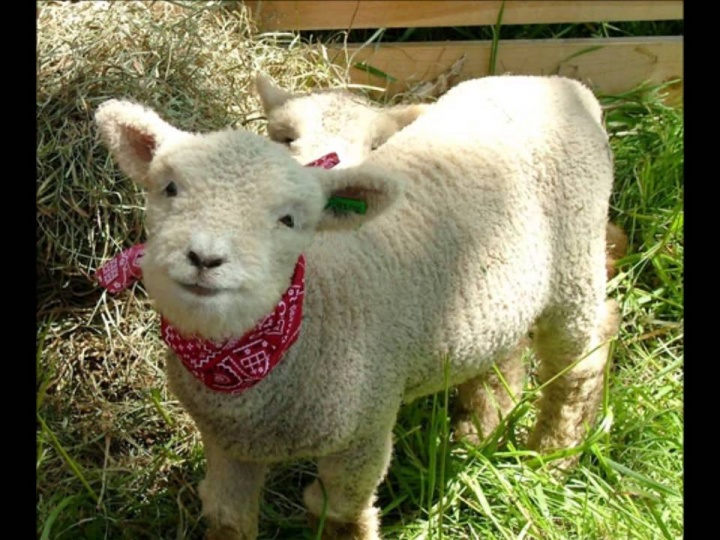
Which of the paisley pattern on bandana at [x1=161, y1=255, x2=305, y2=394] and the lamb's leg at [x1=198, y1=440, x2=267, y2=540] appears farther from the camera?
the lamb's leg at [x1=198, y1=440, x2=267, y2=540]

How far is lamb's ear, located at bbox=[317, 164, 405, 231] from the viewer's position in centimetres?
234

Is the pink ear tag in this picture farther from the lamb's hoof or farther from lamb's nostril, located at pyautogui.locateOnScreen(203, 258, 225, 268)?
the lamb's hoof

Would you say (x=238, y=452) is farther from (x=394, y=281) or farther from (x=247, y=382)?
(x=394, y=281)

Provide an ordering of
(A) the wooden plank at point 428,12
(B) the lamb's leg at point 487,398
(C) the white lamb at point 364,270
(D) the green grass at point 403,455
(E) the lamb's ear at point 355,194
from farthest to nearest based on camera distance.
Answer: (A) the wooden plank at point 428,12 < (B) the lamb's leg at point 487,398 < (D) the green grass at point 403,455 < (E) the lamb's ear at point 355,194 < (C) the white lamb at point 364,270

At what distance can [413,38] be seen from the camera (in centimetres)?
475

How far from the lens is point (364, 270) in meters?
2.63

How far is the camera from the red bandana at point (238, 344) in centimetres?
236

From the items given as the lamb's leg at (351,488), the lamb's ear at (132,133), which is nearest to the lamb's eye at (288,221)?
the lamb's ear at (132,133)

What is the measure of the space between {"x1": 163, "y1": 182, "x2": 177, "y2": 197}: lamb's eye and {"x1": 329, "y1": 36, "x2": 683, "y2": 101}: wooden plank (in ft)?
7.74

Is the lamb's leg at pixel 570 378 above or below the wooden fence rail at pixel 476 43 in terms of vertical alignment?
below

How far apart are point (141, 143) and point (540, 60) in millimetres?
2484

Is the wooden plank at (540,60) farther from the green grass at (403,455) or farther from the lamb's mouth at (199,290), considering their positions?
the lamb's mouth at (199,290)

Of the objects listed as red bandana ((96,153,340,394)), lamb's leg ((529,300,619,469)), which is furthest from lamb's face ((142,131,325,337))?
lamb's leg ((529,300,619,469))

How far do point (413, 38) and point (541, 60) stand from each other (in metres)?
0.61
